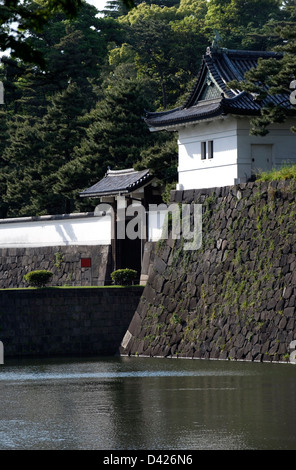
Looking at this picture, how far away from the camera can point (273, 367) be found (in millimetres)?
22609

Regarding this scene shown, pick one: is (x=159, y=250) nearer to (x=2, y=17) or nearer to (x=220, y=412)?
(x=220, y=412)

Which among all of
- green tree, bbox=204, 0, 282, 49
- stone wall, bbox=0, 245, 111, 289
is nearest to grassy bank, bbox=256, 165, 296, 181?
stone wall, bbox=0, 245, 111, 289

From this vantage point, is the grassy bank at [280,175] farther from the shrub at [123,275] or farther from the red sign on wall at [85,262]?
the red sign on wall at [85,262]

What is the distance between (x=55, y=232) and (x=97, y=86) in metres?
18.5

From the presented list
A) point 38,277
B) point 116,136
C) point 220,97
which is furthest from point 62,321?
point 116,136

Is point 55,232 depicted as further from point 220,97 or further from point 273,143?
point 273,143

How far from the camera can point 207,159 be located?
31.0 meters

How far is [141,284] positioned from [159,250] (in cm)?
227

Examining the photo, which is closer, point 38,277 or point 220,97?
point 220,97

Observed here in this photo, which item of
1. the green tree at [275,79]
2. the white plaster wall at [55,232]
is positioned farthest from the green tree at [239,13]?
the green tree at [275,79]

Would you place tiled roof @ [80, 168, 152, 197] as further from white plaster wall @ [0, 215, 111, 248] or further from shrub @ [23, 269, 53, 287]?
shrub @ [23, 269, 53, 287]

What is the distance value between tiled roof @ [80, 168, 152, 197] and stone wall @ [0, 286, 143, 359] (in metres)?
5.02

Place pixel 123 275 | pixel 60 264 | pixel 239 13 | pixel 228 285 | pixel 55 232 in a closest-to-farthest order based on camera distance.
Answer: pixel 228 285 → pixel 123 275 → pixel 60 264 → pixel 55 232 → pixel 239 13
